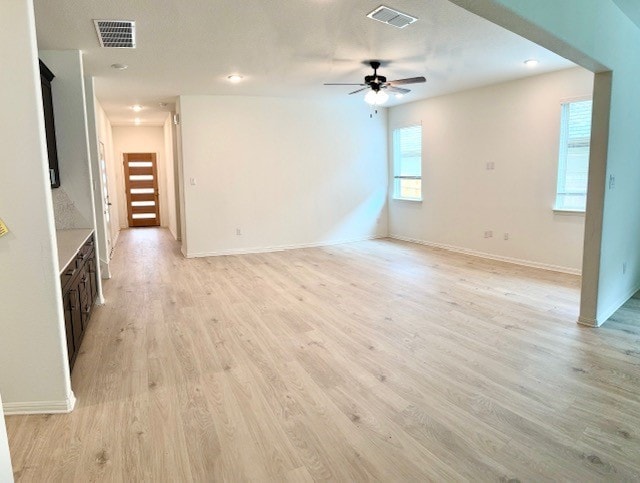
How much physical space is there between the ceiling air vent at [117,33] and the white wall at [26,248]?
1.54 metres

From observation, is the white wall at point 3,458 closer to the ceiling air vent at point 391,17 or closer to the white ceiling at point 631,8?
the ceiling air vent at point 391,17

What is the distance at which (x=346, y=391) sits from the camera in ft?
8.66

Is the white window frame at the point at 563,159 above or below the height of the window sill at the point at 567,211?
above

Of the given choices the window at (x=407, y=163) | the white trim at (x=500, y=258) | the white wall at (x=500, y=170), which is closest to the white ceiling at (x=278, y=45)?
the white wall at (x=500, y=170)

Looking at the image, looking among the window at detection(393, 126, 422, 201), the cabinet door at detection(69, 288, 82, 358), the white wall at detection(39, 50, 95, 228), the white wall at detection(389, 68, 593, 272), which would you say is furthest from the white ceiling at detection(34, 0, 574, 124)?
the cabinet door at detection(69, 288, 82, 358)

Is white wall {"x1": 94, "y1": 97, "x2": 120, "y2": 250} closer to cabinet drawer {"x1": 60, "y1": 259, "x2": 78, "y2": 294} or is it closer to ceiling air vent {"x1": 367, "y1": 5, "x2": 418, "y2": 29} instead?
cabinet drawer {"x1": 60, "y1": 259, "x2": 78, "y2": 294}

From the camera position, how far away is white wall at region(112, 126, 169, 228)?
36.3 feet

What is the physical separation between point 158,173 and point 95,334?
8703 millimetres

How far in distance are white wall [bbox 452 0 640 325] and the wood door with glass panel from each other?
10.7 m

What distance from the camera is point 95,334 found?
3.65m

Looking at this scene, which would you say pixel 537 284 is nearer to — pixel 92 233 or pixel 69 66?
pixel 92 233

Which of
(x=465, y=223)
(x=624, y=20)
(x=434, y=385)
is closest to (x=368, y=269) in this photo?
(x=465, y=223)

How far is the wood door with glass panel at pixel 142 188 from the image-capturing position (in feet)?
37.2

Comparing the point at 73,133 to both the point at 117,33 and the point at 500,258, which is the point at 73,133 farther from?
the point at 500,258
